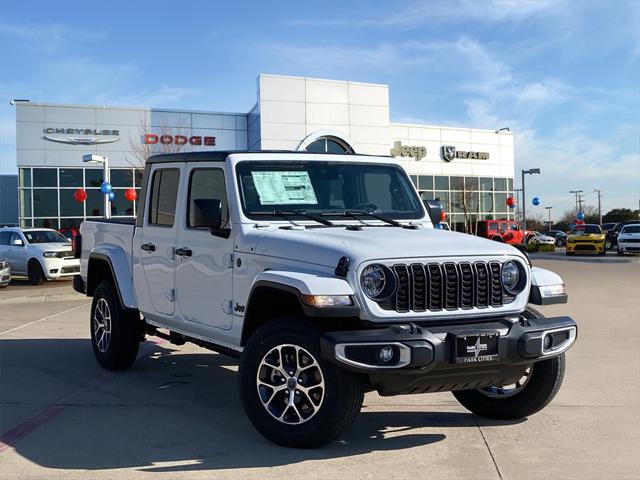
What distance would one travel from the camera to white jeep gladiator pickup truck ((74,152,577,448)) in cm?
433

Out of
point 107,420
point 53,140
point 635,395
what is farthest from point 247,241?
point 53,140

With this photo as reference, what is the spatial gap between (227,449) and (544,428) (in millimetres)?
2469

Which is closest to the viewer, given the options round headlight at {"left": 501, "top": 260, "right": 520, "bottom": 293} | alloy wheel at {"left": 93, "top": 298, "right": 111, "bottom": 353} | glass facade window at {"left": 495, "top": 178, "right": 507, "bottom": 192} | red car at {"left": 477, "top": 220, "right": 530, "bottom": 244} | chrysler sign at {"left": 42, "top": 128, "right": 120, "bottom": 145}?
round headlight at {"left": 501, "top": 260, "right": 520, "bottom": 293}

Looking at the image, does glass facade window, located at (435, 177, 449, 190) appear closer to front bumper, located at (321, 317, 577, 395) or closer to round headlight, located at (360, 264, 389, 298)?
front bumper, located at (321, 317, 577, 395)

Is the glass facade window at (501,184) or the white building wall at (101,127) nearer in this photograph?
the white building wall at (101,127)

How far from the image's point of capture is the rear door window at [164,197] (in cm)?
621

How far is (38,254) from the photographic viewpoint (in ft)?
60.2

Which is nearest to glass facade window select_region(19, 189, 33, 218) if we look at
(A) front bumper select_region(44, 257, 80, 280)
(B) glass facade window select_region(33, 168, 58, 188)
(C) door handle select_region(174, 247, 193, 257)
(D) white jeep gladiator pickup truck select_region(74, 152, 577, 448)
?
(B) glass facade window select_region(33, 168, 58, 188)

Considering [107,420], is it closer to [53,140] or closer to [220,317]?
[220,317]

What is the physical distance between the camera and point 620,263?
26250 mm

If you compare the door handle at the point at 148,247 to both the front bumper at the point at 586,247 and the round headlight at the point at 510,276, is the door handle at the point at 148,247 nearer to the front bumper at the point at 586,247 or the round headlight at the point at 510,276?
the round headlight at the point at 510,276

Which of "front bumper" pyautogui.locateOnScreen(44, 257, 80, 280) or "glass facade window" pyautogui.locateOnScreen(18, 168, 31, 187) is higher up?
"glass facade window" pyautogui.locateOnScreen(18, 168, 31, 187)

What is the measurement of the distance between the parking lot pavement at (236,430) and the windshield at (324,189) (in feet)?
5.62

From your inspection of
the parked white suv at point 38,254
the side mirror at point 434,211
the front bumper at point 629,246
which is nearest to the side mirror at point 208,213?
the side mirror at point 434,211
